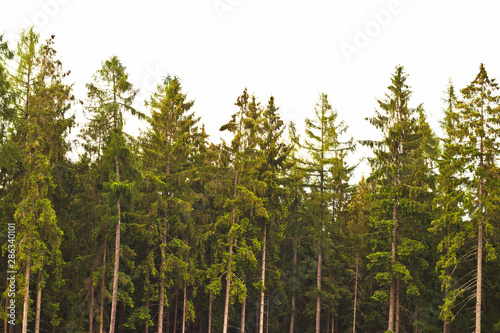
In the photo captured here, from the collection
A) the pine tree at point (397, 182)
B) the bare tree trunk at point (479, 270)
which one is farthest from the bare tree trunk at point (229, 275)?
the bare tree trunk at point (479, 270)

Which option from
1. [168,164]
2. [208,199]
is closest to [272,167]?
[208,199]

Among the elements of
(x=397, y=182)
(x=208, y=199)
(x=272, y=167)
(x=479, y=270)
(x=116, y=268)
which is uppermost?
(x=272, y=167)

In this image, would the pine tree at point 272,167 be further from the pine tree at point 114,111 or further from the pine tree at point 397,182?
the pine tree at point 114,111

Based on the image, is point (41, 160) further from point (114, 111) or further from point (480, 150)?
point (480, 150)

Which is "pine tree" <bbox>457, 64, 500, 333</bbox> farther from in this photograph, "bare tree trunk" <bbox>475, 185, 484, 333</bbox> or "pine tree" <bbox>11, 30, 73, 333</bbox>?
"pine tree" <bbox>11, 30, 73, 333</bbox>

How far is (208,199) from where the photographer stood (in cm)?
2758

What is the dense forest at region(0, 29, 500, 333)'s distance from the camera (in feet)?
63.5

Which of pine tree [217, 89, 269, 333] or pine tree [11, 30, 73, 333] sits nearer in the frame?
pine tree [11, 30, 73, 333]

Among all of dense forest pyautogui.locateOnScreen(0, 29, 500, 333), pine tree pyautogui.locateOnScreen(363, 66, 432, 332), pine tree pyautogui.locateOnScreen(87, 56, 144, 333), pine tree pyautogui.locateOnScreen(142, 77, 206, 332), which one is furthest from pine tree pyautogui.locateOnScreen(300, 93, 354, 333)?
pine tree pyautogui.locateOnScreen(87, 56, 144, 333)

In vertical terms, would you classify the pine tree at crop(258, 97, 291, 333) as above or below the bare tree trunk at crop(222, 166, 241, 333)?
above

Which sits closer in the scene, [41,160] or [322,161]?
[41,160]

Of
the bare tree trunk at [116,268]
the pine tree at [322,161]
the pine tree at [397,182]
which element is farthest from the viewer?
the pine tree at [322,161]

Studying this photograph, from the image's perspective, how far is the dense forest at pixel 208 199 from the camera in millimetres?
19359

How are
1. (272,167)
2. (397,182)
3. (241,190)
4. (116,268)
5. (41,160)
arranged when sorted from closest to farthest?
(41,160) → (116,268) → (397,182) → (241,190) → (272,167)
